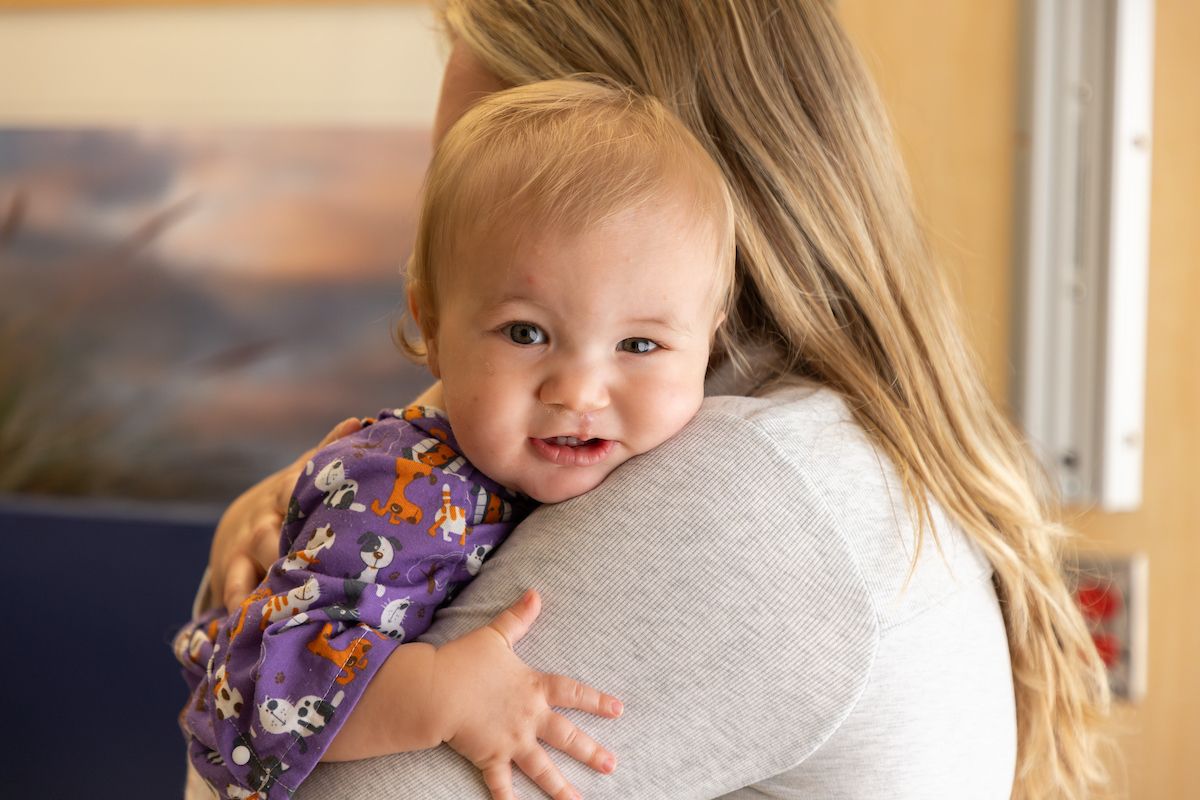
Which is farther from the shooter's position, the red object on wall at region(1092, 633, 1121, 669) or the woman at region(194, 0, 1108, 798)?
the red object on wall at region(1092, 633, 1121, 669)

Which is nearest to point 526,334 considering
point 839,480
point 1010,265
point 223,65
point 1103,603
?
point 839,480

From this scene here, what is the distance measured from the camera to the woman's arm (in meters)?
0.78

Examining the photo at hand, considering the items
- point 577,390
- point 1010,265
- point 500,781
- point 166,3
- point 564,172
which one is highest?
point 166,3

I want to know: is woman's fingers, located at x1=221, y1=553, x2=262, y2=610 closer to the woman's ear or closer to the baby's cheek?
the woman's ear

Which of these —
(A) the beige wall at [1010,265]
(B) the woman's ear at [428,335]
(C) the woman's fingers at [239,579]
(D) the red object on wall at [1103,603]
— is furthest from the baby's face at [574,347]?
(D) the red object on wall at [1103,603]

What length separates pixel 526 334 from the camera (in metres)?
0.88

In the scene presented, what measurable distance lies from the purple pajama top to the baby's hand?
8cm

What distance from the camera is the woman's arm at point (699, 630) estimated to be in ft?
2.57

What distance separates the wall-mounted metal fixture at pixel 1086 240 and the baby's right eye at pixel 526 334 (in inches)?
51.2

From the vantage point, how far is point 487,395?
876 mm

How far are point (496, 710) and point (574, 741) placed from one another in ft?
0.18

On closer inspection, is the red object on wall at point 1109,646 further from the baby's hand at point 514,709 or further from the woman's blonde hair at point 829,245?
the baby's hand at point 514,709

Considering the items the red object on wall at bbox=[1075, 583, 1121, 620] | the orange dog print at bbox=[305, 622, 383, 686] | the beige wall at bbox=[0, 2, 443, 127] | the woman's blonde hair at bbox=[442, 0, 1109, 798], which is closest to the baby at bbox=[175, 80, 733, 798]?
the orange dog print at bbox=[305, 622, 383, 686]

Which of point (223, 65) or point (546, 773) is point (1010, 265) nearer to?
point (546, 773)
